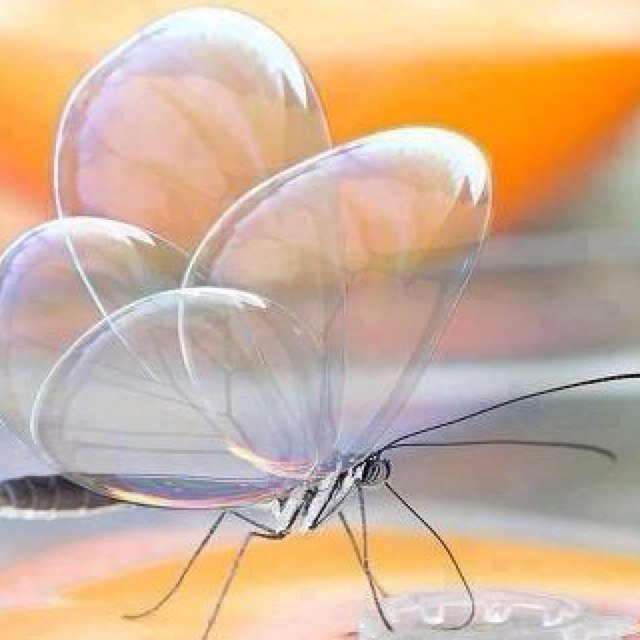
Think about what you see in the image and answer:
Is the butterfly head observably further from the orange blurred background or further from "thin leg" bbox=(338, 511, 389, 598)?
the orange blurred background

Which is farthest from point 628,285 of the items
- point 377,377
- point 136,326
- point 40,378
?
point 40,378

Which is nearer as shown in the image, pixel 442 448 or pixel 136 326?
pixel 136 326

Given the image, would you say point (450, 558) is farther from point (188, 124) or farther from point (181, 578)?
point (188, 124)

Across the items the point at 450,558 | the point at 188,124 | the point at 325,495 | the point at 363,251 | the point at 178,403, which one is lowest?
the point at 450,558

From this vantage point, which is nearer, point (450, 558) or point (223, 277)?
point (223, 277)

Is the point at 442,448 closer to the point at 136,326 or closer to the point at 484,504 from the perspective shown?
the point at 484,504

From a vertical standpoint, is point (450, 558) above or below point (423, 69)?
below

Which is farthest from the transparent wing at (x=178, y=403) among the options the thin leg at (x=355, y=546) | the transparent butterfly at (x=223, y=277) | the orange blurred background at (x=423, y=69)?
the orange blurred background at (x=423, y=69)

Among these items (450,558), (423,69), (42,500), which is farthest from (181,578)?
(423,69)
